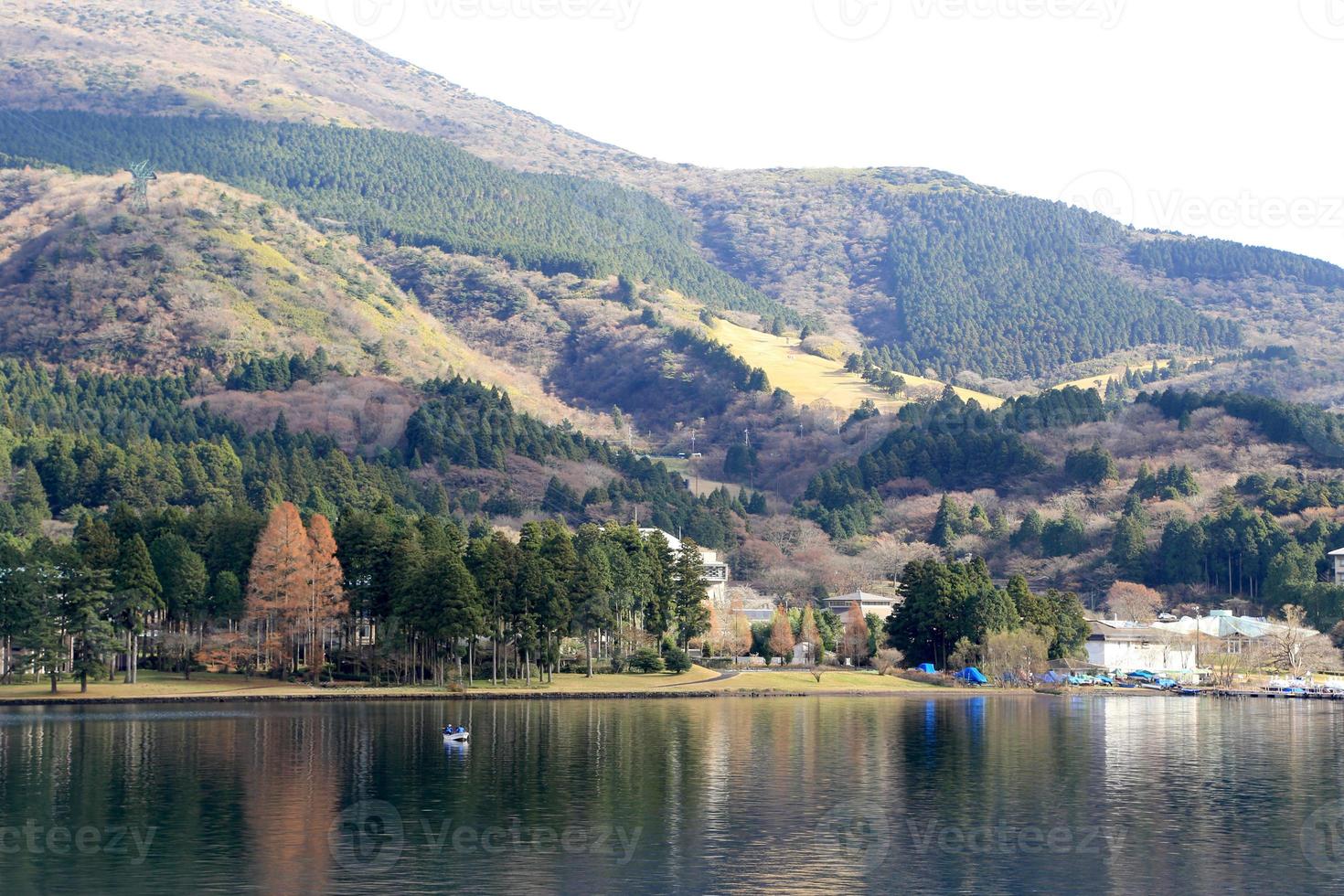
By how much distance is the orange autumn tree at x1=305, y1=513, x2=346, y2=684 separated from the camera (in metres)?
106

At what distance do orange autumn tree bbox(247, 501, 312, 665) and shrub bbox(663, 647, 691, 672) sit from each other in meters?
24.9

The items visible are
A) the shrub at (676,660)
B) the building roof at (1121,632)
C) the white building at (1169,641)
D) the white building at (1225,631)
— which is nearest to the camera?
the shrub at (676,660)

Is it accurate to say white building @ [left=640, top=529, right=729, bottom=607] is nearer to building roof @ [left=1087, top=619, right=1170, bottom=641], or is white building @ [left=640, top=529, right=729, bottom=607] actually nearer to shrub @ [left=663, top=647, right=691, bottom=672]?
building roof @ [left=1087, top=619, right=1170, bottom=641]

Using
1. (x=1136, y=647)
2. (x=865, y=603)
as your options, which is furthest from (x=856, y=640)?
(x=1136, y=647)

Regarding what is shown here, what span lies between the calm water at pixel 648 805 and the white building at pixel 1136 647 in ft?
207

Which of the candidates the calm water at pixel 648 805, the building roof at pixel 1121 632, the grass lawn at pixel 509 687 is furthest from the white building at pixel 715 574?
the calm water at pixel 648 805

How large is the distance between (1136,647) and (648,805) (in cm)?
10494

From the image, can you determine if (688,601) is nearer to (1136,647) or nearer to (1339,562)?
(1136,647)

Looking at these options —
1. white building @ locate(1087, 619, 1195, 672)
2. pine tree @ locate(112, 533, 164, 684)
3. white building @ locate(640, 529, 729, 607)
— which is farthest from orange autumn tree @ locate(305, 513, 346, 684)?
white building @ locate(1087, 619, 1195, 672)

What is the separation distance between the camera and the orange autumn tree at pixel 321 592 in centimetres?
10562

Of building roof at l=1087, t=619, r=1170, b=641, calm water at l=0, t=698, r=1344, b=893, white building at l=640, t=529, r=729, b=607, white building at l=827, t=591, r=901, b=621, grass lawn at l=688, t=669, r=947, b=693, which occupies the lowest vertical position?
calm water at l=0, t=698, r=1344, b=893

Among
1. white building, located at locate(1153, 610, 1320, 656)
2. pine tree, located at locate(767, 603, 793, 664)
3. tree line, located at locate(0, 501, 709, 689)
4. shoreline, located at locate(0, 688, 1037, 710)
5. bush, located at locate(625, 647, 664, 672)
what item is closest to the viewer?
shoreline, located at locate(0, 688, 1037, 710)

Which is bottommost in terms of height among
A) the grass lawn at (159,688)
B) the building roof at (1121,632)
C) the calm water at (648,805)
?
the calm water at (648,805)

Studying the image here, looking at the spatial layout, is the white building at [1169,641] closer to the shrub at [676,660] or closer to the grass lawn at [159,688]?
the shrub at [676,660]
